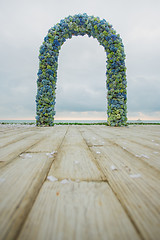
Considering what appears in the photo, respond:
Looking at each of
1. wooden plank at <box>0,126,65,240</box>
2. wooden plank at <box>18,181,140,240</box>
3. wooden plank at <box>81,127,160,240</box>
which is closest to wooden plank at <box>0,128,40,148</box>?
wooden plank at <box>0,126,65,240</box>

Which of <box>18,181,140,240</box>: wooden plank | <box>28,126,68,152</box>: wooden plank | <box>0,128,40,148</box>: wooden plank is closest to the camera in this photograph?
<box>18,181,140,240</box>: wooden plank

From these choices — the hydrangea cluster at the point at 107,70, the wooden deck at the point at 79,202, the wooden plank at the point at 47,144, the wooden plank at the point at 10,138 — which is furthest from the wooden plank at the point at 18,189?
the hydrangea cluster at the point at 107,70

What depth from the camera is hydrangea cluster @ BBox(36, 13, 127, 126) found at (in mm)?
5125

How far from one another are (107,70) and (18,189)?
5808 mm

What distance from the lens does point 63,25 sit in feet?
17.4

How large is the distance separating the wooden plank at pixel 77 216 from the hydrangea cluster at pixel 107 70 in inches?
194

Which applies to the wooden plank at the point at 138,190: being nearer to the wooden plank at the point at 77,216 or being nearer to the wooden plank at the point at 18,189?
the wooden plank at the point at 77,216

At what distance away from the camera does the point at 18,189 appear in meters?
0.51

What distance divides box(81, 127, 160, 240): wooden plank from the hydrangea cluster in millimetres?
4587

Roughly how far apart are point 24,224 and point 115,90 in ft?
17.5

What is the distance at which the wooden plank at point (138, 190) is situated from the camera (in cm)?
36

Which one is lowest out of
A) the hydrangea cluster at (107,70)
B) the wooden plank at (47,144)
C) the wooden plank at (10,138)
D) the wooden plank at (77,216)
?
the wooden plank at (77,216)

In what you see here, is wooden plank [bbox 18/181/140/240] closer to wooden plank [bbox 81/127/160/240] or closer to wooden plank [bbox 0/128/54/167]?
wooden plank [bbox 81/127/160/240]

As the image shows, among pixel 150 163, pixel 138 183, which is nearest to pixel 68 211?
pixel 138 183
